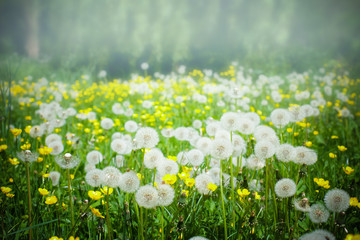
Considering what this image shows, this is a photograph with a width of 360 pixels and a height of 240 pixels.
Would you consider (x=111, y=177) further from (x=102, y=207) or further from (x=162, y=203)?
(x=102, y=207)

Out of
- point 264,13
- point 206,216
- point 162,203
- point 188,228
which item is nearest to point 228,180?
point 206,216

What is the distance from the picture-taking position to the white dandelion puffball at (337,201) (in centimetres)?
73

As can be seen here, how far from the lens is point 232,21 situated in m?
8.46

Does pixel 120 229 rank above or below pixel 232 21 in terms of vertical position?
below

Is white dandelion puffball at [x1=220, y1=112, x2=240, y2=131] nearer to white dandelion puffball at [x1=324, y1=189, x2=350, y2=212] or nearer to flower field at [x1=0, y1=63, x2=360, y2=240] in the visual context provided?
flower field at [x1=0, y1=63, x2=360, y2=240]

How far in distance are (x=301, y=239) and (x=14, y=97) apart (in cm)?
456

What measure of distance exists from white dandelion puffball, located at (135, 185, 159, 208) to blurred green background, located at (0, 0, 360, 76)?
6.23 meters

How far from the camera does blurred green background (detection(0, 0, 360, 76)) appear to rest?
22.5 ft

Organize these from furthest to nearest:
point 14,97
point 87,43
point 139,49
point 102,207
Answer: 1. point 87,43
2. point 139,49
3. point 14,97
4. point 102,207

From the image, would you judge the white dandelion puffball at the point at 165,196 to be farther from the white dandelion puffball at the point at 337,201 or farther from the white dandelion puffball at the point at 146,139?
the white dandelion puffball at the point at 337,201

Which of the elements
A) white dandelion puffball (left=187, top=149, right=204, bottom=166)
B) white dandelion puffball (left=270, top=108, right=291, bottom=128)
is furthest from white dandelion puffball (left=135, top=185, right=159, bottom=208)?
white dandelion puffball (left=270, top=108, right=291, bottom=128)

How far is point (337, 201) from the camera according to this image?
750 millimetres

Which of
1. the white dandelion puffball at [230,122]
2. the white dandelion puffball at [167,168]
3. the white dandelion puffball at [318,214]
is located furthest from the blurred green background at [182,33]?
the white dandelion puffball at [167,168]

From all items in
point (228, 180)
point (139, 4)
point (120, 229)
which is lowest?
point (120, 229)
